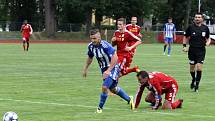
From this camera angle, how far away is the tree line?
73.3m

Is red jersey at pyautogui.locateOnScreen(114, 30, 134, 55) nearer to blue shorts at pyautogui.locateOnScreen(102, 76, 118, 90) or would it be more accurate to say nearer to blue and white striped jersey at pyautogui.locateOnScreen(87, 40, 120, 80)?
blue and white striped jersey at pyautogui.locateOnScreen(87, 40, 120, 80)

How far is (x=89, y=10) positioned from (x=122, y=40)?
184 ft

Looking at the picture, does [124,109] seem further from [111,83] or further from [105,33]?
[105,33]

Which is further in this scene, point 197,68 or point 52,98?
point 197,68

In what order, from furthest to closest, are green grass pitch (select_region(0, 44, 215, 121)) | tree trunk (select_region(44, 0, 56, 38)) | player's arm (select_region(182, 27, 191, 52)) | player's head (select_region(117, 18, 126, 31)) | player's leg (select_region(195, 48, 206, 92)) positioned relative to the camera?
tree trunk (select_region(44, 0, 56, 38)) → player's arm (select_region(182, 27, 191, 52)) → player's leg (select_region(195, 48, 206, 92)) → player's head (select_region(117, 18, 126, 31)) → green grass pitch (select_region(0, 44, 215, 121))

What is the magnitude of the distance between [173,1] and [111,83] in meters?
75.2

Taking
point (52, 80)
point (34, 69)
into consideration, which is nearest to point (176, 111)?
point (52, 80)

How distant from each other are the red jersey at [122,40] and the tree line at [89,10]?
5420 centimetres

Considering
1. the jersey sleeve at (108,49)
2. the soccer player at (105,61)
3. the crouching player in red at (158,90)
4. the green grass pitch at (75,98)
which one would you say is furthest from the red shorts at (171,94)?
the jersey sleeve at (108,49)

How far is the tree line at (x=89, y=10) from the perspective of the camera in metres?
73.3

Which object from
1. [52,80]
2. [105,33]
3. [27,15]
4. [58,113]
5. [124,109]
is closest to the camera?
[58,113]

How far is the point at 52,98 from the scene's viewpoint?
1534 centimetres

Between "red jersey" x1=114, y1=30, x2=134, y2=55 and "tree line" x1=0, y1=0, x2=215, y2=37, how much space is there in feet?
178

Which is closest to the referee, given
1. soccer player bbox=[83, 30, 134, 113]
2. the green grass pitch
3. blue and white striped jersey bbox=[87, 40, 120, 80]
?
the green grass pitch
